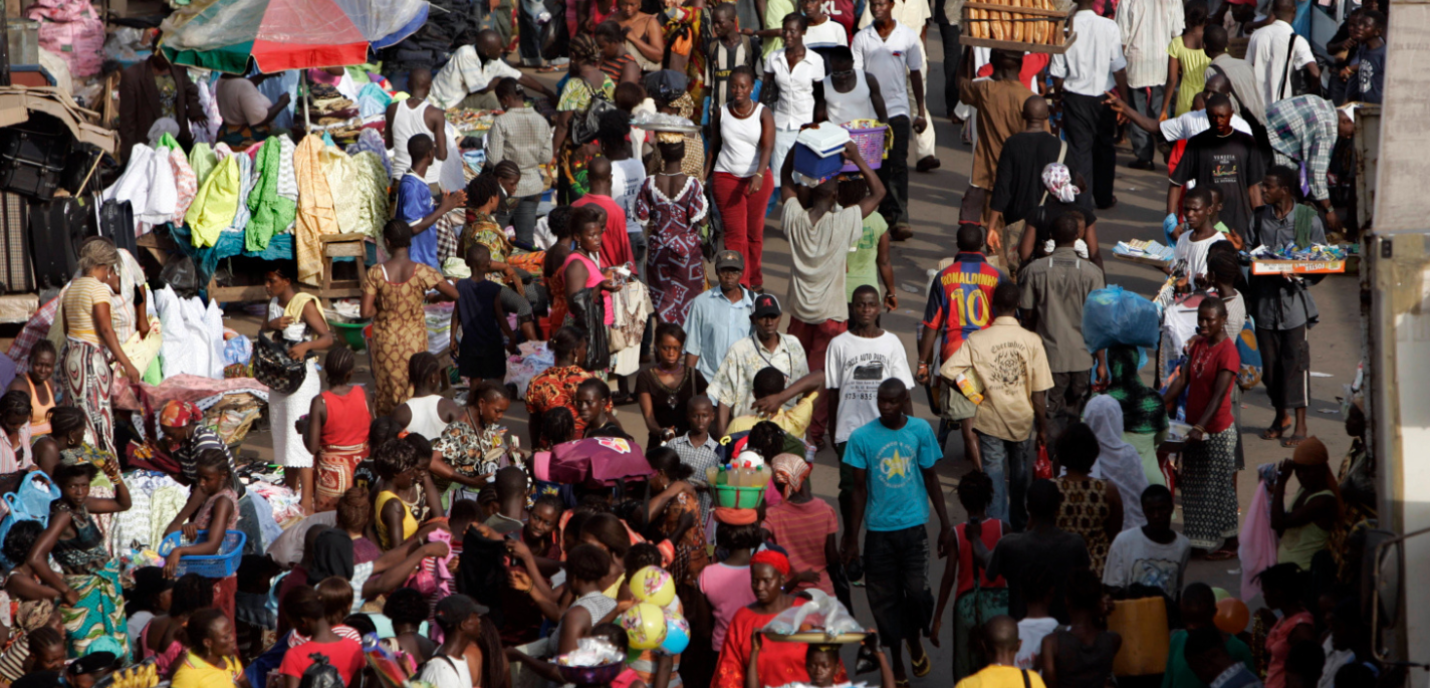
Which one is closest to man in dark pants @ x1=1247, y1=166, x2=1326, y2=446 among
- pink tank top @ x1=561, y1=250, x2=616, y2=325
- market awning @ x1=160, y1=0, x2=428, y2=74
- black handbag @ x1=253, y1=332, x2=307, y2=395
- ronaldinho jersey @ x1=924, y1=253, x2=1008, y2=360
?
ronaldinho jersey @ x1=924, y1=253, x2=1008, y2=360

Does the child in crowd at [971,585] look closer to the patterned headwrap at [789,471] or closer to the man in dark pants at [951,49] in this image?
the patterned headwrap at [789,471]

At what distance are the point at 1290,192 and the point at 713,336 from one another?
12.2 ft

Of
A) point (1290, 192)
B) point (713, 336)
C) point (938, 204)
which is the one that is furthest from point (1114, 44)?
point (713, 336)

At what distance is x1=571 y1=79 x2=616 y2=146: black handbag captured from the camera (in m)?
13.1

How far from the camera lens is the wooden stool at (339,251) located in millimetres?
13062

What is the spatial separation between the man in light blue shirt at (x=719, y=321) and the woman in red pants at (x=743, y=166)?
2.28 meters

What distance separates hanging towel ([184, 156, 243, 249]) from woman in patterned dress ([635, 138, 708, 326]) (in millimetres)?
3340

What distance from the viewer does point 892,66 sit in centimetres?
1361

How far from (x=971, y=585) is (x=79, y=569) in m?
4.15

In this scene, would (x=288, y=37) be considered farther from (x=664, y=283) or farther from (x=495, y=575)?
(x=495, y=575)

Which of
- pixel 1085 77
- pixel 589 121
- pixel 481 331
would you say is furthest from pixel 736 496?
pixel 1085 77

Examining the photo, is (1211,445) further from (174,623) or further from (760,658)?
(174,623)

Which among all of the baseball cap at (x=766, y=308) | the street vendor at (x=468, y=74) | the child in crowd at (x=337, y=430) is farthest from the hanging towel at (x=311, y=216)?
the baseball cap at (x=766, y=308)

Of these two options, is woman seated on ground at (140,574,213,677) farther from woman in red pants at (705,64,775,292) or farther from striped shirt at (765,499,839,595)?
woman in red pants at (705,64,775,292)
